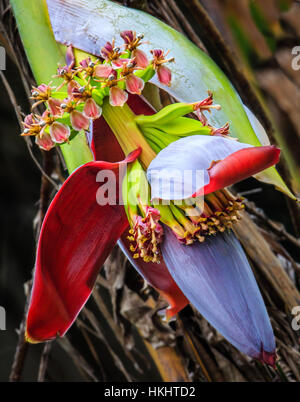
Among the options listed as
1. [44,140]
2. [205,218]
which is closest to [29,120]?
[44,140]

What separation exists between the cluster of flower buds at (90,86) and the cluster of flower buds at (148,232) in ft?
0.20

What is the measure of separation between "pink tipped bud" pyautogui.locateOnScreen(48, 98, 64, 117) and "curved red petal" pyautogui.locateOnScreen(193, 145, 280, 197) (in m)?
0.10

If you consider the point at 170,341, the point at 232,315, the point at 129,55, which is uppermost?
the point at 129,55

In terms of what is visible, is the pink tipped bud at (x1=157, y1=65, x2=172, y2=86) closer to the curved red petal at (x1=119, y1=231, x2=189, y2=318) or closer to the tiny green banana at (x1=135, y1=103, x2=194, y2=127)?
the tiny green banana at (x1=135, y1=103, x2=194, y2=127)

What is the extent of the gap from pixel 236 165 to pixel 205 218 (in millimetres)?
50

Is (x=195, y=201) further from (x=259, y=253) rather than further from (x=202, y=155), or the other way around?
(x=259, y=253)

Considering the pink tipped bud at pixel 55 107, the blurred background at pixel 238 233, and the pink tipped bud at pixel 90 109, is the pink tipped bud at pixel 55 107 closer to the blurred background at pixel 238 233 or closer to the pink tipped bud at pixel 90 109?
the pink tipped bud at pixel 90 109

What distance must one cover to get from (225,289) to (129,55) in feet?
0.47

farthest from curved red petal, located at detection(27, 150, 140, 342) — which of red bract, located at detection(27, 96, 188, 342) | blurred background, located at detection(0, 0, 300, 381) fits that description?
blurred background, located at detection(0, 0, 300, 381)

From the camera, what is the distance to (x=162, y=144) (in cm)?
26

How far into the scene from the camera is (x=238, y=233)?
39 centimetres

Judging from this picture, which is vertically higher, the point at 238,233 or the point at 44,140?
the point at 44,140

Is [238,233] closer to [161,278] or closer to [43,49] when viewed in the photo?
[161,278]

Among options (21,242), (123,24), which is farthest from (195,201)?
(21,242)
